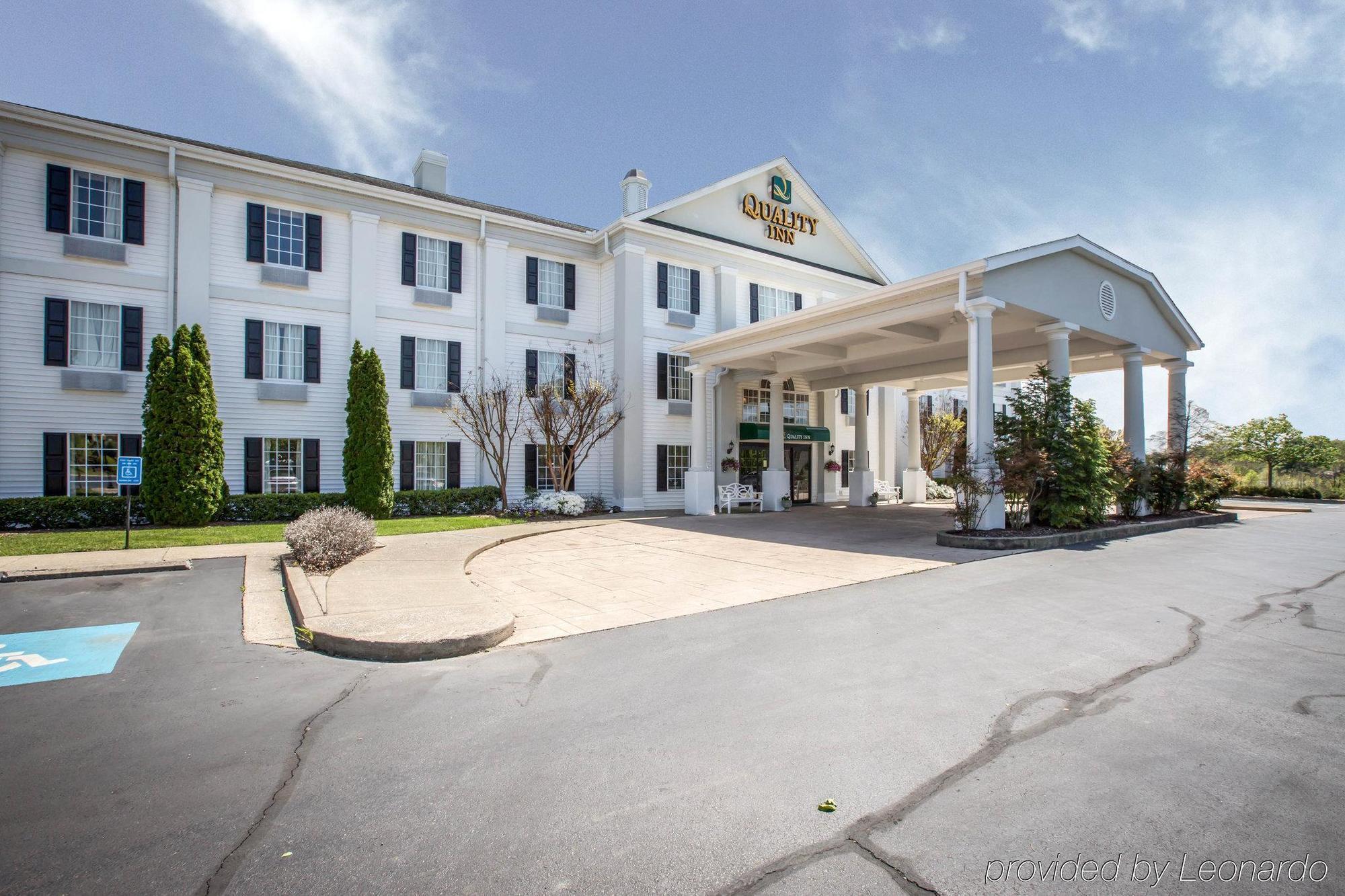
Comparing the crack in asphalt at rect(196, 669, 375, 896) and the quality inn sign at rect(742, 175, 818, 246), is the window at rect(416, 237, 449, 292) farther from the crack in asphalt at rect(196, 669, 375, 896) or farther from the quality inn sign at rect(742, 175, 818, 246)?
the crack in asphalt at rect(196, 669, 375, 896)

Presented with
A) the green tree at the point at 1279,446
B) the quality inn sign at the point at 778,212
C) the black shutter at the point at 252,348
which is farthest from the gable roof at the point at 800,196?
the green tree at the point at 1279,446

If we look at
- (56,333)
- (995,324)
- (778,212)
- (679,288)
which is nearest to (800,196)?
(778,212)

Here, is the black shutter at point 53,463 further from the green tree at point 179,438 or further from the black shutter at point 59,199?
the green tree at point 179,438

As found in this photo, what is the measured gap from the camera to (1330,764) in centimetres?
355

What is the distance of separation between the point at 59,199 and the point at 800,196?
2189 cm

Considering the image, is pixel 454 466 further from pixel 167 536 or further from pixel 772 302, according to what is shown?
pixel 772 302

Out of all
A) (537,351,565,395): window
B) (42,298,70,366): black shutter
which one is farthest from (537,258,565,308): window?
(42,298,70,366): black shutter

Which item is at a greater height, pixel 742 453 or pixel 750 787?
pixel 742 453

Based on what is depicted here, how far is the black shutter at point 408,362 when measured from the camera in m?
19.3

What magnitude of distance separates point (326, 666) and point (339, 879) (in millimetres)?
3281

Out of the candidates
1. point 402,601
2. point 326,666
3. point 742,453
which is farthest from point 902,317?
point 326,666

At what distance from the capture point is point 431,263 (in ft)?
65.8

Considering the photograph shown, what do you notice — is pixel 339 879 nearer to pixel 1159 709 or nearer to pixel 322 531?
pixel 1159 709

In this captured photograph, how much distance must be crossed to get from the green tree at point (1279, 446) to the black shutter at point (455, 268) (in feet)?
104
